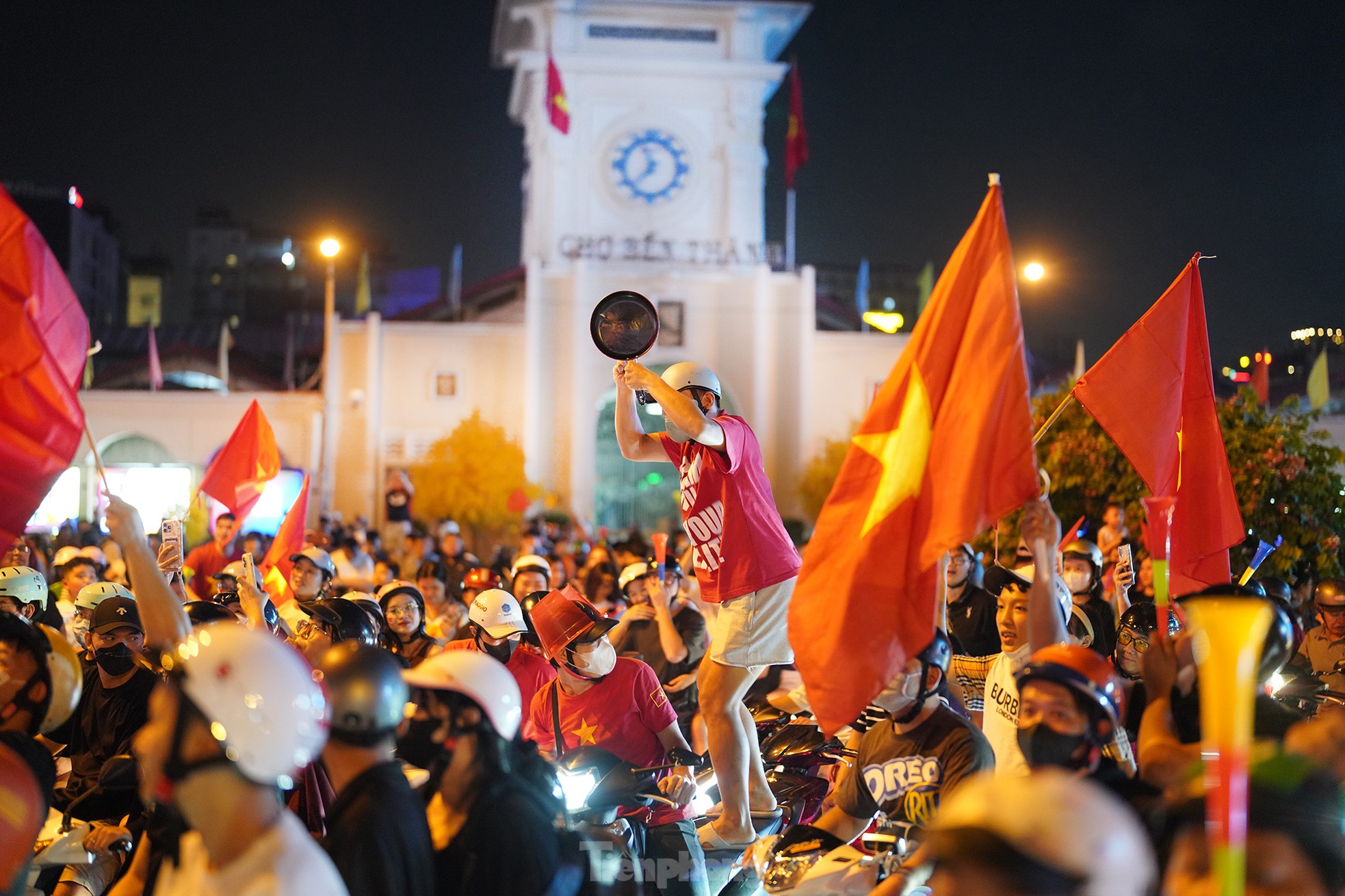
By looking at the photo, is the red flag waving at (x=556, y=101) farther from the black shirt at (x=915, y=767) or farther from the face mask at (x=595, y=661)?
the black shirt at (x=915, y=767)

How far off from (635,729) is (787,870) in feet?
6.02

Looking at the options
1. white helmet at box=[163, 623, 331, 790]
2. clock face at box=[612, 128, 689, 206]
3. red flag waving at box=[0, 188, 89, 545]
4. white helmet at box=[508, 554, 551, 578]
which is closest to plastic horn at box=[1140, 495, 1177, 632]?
white helmet at box=[163, 623, 331, 790]

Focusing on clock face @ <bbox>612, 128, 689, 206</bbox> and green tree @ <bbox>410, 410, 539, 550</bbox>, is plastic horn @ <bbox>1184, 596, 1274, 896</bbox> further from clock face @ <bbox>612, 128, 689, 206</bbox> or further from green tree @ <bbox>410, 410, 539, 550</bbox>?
clock face @ <bbox>612, 128, 689, 206</bbox>

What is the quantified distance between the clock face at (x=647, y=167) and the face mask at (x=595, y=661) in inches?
1598

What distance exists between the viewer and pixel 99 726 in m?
5.91

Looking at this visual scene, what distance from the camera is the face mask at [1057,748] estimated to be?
3.63 metres

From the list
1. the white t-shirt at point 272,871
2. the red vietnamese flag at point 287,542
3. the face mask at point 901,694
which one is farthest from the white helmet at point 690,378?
the red vietnamese flag at point 287,542

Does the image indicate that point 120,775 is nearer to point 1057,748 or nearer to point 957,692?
point 1057,748

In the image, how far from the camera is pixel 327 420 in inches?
1625

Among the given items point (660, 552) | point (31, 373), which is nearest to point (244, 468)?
point (660, 552)

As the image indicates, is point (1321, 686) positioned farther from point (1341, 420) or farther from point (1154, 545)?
point (1341, 420)

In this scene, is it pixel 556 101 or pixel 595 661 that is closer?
pixel 595 661

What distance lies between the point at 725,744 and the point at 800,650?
4.24 ft

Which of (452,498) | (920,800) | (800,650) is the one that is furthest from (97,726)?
(452,498)
